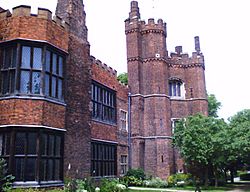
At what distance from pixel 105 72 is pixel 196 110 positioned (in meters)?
12.1

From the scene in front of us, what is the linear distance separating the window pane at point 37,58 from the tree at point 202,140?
13.7 metres

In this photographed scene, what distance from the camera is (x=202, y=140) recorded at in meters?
23.2

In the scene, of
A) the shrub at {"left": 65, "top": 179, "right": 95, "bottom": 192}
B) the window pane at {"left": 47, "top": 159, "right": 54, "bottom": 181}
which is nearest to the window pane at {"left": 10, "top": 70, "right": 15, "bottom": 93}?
the window pane at {"left": 47, "top": 159, "right": 54, "bottom": 181}

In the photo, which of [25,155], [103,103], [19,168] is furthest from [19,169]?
[103,103]

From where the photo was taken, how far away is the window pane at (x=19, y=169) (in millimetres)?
12148

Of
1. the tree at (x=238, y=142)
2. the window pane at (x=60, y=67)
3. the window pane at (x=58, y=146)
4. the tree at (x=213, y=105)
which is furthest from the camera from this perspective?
the tree at (x=213, y=105)

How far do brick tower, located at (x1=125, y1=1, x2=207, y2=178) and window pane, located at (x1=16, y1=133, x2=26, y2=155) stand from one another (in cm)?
1440

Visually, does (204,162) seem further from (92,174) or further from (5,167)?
(5,167)

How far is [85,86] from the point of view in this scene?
650 inches

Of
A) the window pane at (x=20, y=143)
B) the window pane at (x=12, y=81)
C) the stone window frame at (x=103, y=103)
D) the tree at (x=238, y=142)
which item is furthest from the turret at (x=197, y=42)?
the window pane at (x=20, y=143)

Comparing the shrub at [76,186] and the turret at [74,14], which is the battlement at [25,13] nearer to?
the turret at [74,14]

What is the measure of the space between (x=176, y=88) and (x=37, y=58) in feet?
62.6

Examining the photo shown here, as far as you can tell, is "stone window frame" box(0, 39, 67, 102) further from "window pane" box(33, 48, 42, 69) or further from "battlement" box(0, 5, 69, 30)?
"battlement" box(0, 5, 69, 30)

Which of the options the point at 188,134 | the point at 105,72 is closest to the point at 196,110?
the point at 188,134
